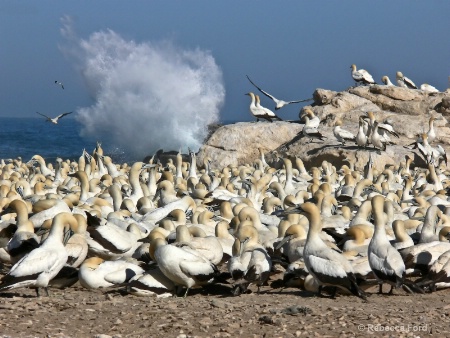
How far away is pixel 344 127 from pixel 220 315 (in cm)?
1854

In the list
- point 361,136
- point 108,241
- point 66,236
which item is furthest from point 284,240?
point 361,136

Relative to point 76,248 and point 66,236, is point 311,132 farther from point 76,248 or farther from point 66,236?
point 66,236

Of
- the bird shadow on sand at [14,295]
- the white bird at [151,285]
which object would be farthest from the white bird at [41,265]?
the white bird at [151,285]

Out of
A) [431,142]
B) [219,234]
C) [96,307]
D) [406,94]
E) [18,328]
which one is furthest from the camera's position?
[406,94]

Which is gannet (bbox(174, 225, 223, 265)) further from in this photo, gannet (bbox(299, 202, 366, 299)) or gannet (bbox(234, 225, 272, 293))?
gannet (bbox(299, 202, 366, 299))

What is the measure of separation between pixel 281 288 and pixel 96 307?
2.12 m

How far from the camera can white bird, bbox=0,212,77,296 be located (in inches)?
Answer: 325

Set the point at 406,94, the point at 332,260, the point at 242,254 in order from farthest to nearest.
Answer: the point at 406,94 < the point at 242,254 < the point at 332,260

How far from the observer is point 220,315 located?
7.43 meters

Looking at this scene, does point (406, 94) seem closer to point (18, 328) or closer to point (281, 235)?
point (281, 235)

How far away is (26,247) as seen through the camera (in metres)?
9.53

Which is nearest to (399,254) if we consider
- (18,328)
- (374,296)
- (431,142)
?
(374,296)

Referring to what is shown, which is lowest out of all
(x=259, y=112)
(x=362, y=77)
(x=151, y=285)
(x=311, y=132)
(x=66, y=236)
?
(x=151, y=285)

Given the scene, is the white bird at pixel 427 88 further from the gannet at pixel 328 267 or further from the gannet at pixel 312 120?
the gannet at pixel 328 267
